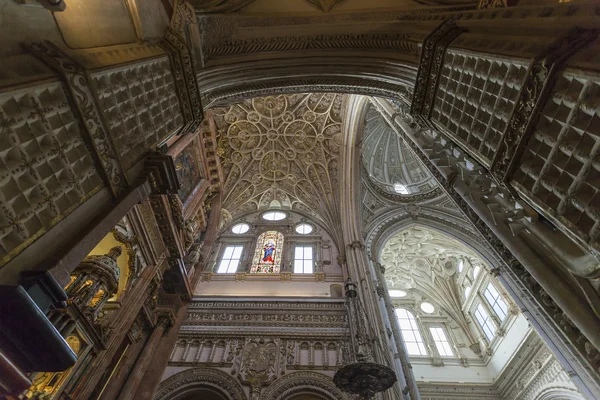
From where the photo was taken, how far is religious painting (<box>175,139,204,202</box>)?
27.3 ft

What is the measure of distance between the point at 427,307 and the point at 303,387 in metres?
12.4

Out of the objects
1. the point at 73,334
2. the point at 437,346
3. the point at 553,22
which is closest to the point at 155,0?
the point at 553,22

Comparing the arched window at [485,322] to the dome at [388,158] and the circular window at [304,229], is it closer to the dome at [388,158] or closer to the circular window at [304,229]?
the dome at [388,158]

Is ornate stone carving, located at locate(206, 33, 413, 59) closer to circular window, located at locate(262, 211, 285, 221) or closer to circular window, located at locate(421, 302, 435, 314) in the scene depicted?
circular window, located at locate(262, 211, 285, 221)

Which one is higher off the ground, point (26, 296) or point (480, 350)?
point (480, 350)

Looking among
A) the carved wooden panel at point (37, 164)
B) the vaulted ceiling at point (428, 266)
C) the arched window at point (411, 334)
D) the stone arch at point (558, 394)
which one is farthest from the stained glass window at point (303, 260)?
the carved wooden panel at point (37, 164)

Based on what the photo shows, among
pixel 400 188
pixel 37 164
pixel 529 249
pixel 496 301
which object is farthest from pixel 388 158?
pixel 37 164

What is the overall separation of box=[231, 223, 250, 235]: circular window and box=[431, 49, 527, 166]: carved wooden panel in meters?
11.7

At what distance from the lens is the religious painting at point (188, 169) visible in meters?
8.33

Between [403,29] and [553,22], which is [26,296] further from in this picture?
[403,29]

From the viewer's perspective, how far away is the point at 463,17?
4488 millimetres

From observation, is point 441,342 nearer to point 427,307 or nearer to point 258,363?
point 427,307

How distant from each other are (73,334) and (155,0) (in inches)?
225

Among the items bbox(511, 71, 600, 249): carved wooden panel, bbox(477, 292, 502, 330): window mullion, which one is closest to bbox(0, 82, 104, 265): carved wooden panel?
bbox(511, 71, 600, 249): carved wooden panel
